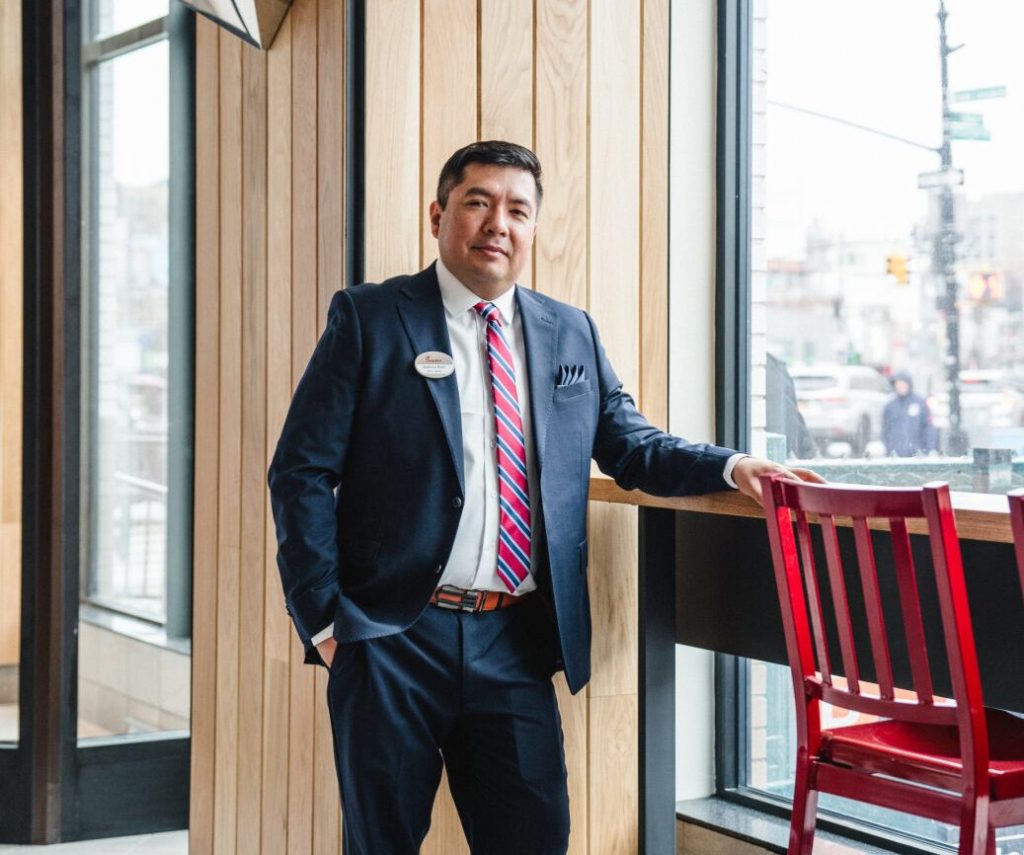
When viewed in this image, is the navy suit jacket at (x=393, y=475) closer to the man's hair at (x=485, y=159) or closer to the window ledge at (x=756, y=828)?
the man's hair at (x=485, y=159)

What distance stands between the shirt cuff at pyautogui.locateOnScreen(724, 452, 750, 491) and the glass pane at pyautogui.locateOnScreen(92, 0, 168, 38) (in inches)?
125

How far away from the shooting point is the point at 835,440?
3.27m

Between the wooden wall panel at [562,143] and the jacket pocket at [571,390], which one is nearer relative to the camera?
the jacket pocket at [571,390]

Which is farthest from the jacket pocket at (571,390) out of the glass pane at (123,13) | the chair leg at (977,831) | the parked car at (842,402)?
the glass pane at (123,13)

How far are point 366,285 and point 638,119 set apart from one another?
109 cm

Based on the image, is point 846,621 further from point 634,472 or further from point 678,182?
point 678,182

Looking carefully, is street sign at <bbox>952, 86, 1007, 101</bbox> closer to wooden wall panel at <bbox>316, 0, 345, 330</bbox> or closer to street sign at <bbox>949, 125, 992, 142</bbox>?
street sign at <bbox>949, 125, 992, 142</bbox>

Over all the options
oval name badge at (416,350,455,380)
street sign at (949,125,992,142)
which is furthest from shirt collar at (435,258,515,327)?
street sign at (949,125,992,142)

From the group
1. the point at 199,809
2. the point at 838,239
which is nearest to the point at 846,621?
the point at 838,239

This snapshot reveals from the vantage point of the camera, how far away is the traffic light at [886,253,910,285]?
3.09 meters

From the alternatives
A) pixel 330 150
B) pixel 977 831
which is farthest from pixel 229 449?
pixel 977 831

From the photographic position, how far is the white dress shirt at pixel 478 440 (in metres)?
2.35

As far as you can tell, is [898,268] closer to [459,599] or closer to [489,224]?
[489,224]

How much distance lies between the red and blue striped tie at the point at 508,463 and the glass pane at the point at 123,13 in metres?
2.75
